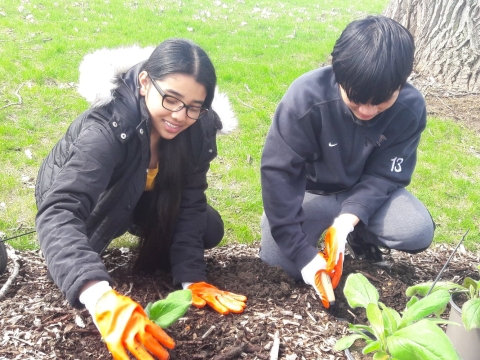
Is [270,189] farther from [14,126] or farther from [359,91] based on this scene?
[14,126]

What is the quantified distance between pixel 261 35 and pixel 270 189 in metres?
4.83

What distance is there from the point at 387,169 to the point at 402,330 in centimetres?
136

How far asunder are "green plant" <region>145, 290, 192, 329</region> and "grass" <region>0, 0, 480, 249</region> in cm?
139

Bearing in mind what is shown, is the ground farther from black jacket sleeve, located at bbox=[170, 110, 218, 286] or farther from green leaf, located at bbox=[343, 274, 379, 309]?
green leaf, located at bbox=[343, 274, 379, 309]

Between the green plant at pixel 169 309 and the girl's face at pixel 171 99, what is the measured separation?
29.3 inches

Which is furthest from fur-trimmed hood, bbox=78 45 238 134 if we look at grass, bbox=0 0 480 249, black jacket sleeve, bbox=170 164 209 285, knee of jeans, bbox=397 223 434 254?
knee of jeans, bbox=397 223 434 254

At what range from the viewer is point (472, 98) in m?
5.04

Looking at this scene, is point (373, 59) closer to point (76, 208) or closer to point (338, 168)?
point (338, 168)

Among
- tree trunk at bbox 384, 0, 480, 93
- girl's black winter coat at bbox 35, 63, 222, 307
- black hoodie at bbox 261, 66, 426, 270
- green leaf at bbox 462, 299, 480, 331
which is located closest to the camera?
green leaf at bbox 462, 299, 480, 331

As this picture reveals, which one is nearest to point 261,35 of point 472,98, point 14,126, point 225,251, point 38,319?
point 472,98

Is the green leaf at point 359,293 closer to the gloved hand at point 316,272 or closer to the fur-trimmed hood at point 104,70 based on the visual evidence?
the gloved hand at point 316,272

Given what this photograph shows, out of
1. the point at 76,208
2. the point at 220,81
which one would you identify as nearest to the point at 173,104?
the point at 76,208

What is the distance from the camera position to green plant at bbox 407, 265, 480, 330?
5.47 ft

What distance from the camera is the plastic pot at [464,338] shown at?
1811 millimetres
